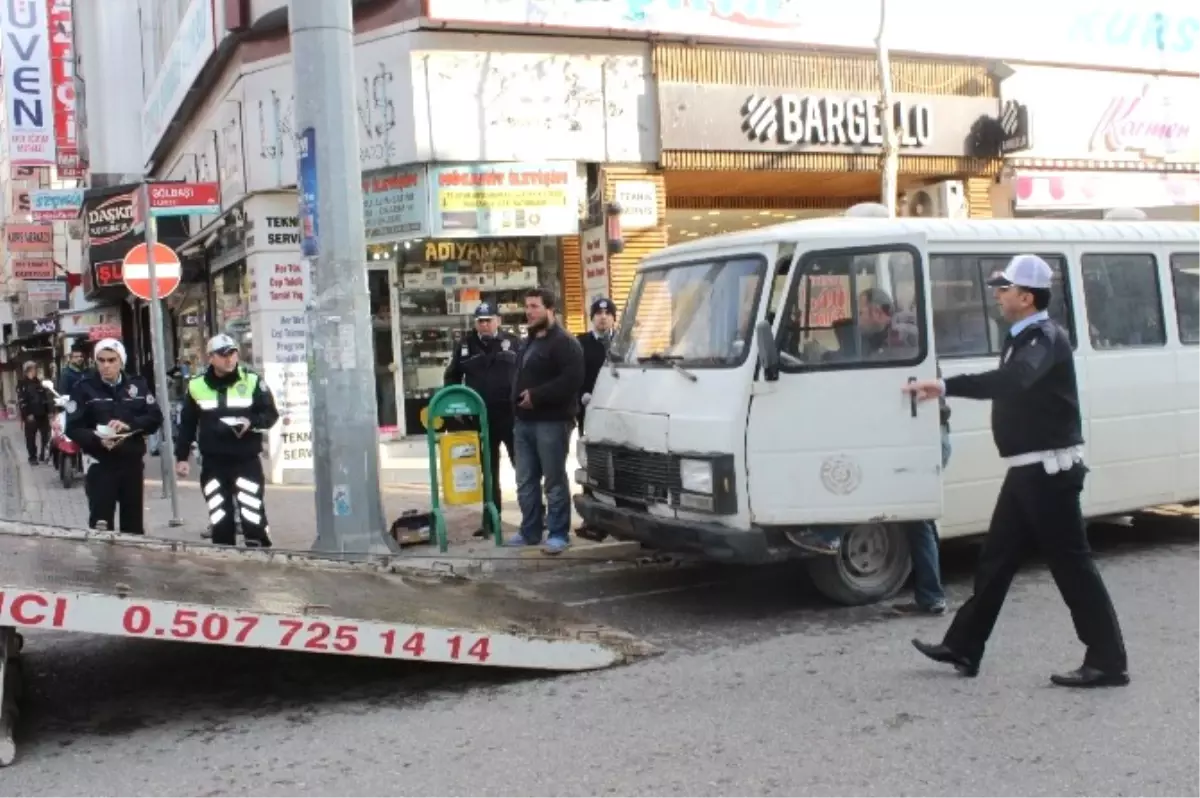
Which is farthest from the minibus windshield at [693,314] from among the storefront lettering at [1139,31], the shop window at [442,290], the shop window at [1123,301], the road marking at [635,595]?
the storefront lettering at [1139,31]

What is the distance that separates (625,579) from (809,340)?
7.77 feet

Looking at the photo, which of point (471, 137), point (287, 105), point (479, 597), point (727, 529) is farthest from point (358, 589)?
point (287, 105)

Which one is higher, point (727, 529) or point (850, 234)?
point (850, 234)

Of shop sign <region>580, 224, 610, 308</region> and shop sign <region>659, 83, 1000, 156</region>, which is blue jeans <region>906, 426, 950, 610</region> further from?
shop sign <region>659, 83, 1000, 156</region>

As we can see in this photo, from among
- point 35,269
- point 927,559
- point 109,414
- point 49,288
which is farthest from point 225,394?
point 35,269

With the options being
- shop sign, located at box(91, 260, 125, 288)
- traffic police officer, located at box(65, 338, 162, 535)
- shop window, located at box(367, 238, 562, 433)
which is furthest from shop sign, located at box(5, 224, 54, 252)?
traffic police officer, located at box(65, 338, 162, 535)

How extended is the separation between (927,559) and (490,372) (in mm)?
4216

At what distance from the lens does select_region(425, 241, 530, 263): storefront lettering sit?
13.3m

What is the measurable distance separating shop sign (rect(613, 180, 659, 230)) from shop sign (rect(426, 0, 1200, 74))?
5.76 ft

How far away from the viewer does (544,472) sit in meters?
8.82

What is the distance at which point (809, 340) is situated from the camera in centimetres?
633

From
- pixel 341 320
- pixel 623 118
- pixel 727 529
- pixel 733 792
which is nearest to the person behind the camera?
pixel 733 792

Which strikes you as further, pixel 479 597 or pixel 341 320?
pixel 341 320

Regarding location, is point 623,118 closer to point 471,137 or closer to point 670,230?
point 471,137
